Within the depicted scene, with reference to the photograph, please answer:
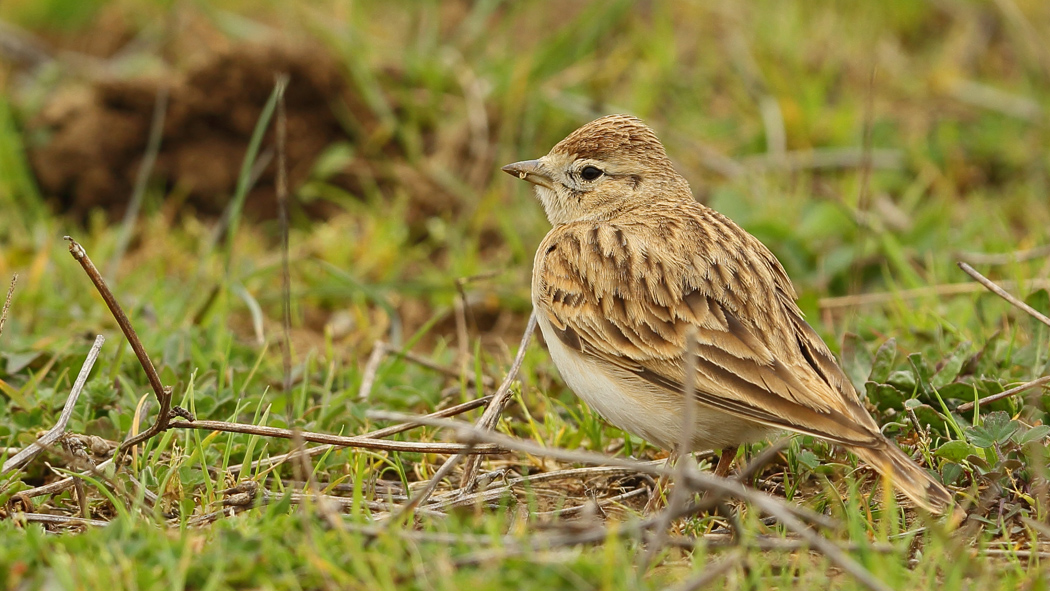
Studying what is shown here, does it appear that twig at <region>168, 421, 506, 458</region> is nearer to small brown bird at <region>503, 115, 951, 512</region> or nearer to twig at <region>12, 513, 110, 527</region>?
twig at <region>12, 513, 110, 527</region>

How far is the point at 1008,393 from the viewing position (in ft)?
14.6

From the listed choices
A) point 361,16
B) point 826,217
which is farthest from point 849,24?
point 361,16

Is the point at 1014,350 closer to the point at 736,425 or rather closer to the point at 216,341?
the point at 736,425

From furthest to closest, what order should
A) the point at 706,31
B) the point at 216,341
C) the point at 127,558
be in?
the point at 706,31
the point at 216,341
the point at 127,558

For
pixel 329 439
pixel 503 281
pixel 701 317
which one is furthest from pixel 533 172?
pixel 329 439

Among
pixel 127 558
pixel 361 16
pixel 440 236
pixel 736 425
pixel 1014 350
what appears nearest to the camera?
pixel 127 558

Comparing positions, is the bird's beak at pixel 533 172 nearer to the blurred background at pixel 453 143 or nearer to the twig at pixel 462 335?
the twig at pixel 462 335

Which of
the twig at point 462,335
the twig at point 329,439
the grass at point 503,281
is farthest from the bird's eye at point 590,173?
the twig at point 329,439

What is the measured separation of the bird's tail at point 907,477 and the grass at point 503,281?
93mm

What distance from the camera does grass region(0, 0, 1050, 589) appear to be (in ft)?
11.8

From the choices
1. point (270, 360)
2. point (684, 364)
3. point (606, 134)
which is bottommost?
point (270, 360)

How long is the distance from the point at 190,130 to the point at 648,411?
5.21m

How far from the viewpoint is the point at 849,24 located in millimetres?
9812

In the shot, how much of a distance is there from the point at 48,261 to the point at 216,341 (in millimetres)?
1837
